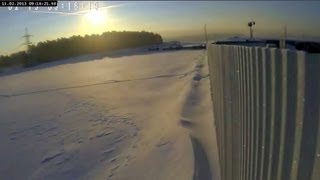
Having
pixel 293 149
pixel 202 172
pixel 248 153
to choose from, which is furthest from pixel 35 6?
pixel 293 149

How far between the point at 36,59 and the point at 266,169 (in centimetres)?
3449

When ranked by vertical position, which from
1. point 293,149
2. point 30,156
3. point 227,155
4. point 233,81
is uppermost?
point 233,81

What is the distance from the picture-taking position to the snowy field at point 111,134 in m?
6.44

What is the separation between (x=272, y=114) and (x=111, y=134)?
5.95 meters

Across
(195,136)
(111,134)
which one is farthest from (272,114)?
(111,134)

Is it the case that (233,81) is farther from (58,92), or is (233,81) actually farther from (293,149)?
(58,92)

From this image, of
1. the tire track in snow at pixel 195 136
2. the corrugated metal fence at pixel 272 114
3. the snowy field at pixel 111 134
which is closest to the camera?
the corrugated metal fence at pixel 272 114

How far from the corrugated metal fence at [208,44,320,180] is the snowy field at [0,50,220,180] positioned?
2053 mm

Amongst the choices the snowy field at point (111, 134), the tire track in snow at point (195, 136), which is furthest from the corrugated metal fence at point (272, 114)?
the snowy field at point (111, 134)

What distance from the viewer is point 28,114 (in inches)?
439

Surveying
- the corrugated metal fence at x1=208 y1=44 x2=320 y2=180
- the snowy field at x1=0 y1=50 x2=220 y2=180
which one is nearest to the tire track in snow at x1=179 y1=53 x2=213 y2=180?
the snowy field at x1=0 y1=50 x2=220 y2=180

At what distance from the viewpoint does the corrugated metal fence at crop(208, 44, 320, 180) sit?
7.91 ft

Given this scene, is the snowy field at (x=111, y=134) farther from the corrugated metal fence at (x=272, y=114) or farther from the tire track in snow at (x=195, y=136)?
the corrugated metal fence at (x=272, y=114)

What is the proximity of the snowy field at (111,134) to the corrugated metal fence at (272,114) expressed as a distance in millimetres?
2053
